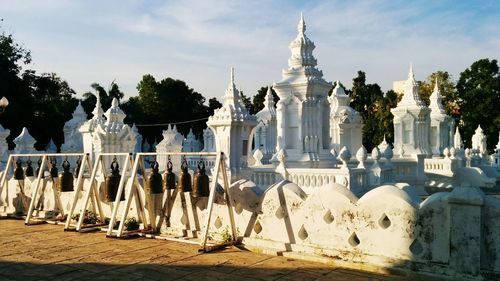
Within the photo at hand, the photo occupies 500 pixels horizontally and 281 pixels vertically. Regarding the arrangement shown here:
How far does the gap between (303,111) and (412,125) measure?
33.8 feet

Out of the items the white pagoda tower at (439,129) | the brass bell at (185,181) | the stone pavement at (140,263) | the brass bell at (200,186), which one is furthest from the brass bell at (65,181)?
the white pagoda tower at (439,129)

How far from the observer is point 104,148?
1576 cm

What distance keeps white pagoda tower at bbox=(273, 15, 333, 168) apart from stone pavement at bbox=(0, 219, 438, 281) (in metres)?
12.1

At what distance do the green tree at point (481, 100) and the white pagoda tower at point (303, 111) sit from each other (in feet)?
114

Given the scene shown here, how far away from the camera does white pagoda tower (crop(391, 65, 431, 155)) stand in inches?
1030

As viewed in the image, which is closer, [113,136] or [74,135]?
[113,136]

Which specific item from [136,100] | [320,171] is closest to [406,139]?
[320,171]

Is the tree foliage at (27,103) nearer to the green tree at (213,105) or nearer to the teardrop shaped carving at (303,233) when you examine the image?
the green tree at (213,105)

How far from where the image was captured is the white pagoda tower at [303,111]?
62.0 ft

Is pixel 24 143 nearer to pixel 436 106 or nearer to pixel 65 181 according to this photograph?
pixel 65 181

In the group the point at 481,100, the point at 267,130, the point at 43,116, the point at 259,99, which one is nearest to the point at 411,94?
the point at 267,130

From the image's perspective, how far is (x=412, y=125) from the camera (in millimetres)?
26125

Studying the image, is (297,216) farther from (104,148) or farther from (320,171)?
(104,148)

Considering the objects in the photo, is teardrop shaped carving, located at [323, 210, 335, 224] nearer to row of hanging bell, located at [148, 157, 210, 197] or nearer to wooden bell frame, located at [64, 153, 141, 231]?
row of hanging bell, located at [148, 157, 210, 197]
